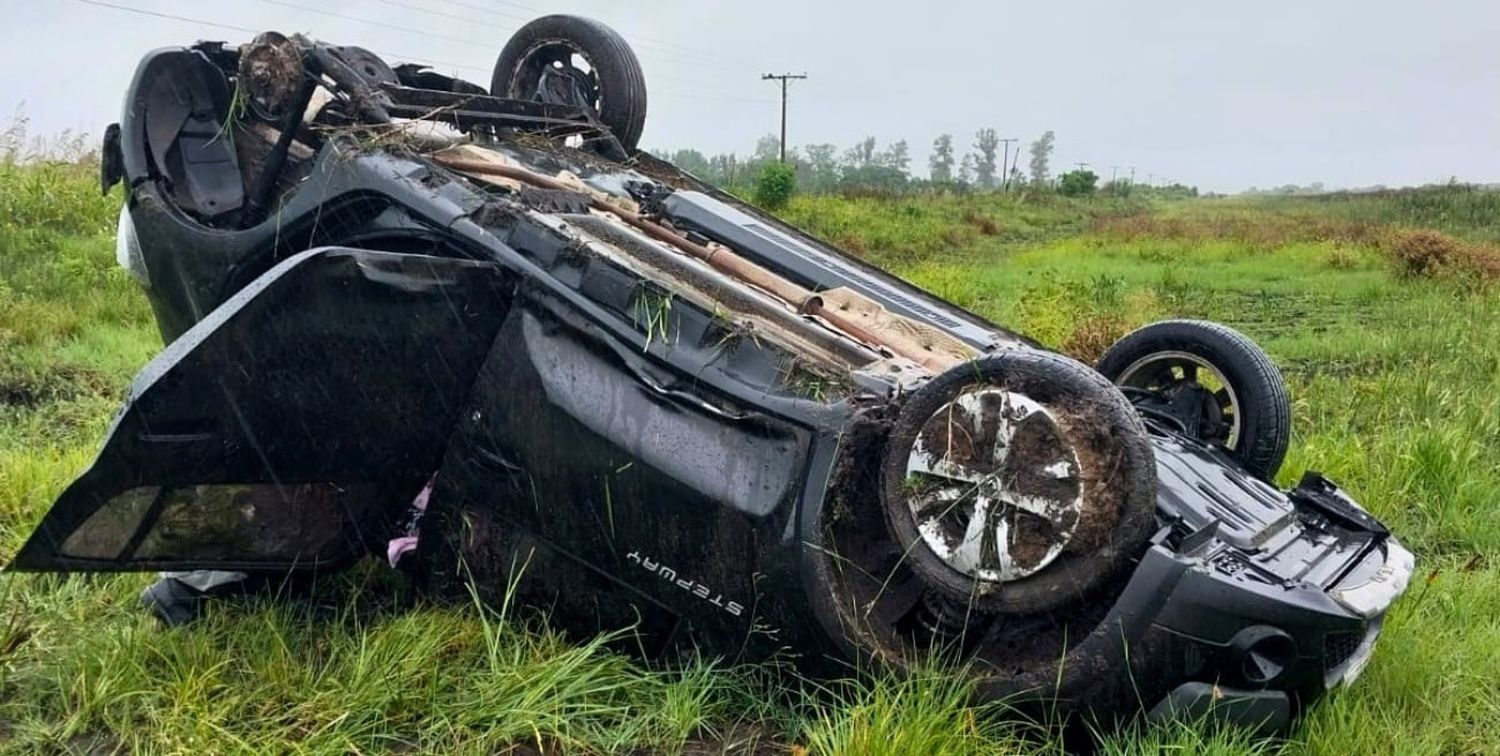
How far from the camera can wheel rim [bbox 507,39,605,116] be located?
466cm

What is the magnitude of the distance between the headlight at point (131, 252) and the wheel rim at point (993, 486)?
8.14 feet

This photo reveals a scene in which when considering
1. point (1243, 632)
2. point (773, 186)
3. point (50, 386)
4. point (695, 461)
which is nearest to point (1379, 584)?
point (1243, 632)

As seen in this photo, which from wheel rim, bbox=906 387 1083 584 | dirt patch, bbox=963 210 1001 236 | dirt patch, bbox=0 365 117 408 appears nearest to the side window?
wheel rim, bbox=906 387 1083 584

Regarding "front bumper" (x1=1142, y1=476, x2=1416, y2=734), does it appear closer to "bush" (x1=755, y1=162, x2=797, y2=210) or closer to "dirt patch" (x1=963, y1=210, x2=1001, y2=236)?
"bush" (x1=755, y1=162, x2=797, y2=210)

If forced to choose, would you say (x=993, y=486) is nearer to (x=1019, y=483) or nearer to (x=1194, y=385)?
(x=1019, y=483)

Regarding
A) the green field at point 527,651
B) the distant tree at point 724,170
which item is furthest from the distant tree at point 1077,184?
the green field at point 527,651

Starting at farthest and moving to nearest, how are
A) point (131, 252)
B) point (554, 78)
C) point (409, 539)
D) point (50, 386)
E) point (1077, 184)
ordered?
point (1077, 184), point (50, 386), point (554, 78), point (131, 252), point (409, 539)

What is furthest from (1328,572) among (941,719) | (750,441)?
(750,441)

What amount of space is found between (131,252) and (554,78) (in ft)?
5.46

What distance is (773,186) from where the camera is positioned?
23297mm

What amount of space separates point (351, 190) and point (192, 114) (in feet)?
2.89

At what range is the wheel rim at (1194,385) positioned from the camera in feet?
11.3

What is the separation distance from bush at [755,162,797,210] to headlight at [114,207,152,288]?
756 inches

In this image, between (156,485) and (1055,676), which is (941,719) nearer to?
(1055,676)
